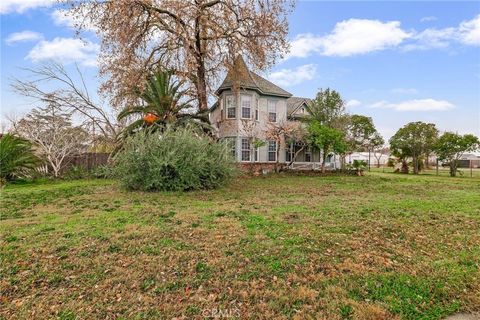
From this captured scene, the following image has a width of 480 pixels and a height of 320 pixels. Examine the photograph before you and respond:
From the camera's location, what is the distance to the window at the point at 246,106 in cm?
1938

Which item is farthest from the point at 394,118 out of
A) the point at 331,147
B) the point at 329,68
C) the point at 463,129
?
the point at 329,68

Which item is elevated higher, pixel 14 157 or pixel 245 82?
pixel 245 82

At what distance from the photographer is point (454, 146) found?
76.2 ft

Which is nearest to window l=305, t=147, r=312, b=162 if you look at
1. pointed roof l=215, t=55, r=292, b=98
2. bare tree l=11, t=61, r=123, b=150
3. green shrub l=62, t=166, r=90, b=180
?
pointed roof l=215, t=55, r=292, b=98

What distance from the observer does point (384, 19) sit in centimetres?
1318

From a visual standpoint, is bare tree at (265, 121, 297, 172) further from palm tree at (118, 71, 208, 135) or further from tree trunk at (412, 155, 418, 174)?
tree trunk at (412, 155, 418, 174)

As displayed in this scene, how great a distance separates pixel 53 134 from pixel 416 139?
3040 centimetres

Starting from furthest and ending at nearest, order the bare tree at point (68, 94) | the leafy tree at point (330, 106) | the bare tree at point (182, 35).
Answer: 1. the leafy tree at point (330, 106)
2. the bare tree at point (68, 94)
3. the bare tree at point (182, 35)

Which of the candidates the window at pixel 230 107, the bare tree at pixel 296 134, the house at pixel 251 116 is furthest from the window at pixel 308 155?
the window at pixel 230 107

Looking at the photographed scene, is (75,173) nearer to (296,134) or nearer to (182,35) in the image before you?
(182,35)

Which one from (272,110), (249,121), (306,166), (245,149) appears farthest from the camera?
(306,166)

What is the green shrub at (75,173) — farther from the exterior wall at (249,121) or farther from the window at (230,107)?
the window at (230,107)

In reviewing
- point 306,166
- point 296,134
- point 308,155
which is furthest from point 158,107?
point 308,155

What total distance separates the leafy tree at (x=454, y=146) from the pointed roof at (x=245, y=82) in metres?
14.2
